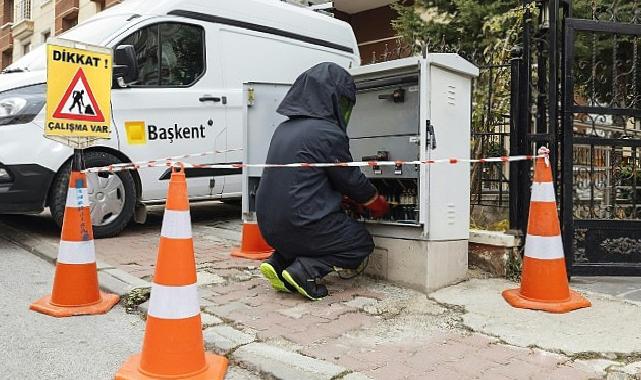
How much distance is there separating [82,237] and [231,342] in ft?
4.67

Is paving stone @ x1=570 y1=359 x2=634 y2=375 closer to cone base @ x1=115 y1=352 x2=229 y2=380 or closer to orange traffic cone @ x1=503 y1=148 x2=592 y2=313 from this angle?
orange traffic cone @ x1=503 y1=148 x2=592 y2=313

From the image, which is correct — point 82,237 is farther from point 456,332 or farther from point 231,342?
point 456,332

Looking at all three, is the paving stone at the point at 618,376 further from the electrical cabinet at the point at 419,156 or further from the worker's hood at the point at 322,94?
the worker's hood at the point at 322,94

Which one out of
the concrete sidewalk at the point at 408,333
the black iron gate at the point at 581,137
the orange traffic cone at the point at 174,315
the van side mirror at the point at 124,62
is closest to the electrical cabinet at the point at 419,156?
the concrete sidewalk at the point at 408,333

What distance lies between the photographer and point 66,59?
13.2ft

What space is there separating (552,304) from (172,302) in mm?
2480

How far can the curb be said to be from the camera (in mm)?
4227

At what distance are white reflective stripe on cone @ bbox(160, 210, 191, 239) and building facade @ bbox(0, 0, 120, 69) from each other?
1754cm

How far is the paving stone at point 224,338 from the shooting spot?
122 inches

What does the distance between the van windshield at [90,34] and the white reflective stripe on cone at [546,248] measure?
4.71 m

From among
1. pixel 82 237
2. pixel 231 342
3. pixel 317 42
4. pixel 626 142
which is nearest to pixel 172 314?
A: pixel 231 342

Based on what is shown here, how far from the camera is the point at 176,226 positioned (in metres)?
2.81

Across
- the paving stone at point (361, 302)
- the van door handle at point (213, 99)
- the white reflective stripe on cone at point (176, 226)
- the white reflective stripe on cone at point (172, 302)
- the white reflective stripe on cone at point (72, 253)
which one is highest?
the van door handle at point (213, 99)

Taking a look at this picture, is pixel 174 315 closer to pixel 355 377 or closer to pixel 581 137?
pixel 355 377
